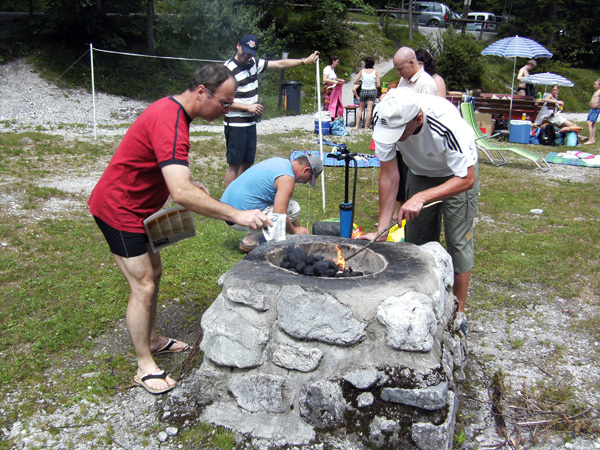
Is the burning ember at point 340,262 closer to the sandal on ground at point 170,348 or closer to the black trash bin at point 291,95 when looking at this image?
the sandal on ground at point 170,348

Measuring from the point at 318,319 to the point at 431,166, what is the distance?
140cm

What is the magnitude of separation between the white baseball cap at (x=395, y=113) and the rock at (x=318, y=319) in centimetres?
103

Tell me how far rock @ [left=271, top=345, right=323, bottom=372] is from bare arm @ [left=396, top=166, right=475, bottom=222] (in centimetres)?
94

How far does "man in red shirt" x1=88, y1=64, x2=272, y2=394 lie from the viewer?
98.7 inches

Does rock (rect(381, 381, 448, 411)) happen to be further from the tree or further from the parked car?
the parked car

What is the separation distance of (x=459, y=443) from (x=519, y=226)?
4.03 metres

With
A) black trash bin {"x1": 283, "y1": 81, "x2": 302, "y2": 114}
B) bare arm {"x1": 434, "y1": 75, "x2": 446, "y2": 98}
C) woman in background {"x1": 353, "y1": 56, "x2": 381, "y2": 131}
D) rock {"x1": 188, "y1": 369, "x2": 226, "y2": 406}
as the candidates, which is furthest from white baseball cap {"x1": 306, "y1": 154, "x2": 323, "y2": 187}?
woman in background {"x1": 353, "y1": 56, "x2": 381, "y2": 131}

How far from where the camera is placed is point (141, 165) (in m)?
2.69

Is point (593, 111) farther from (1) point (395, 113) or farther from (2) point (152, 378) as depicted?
(2) point (152, 378)

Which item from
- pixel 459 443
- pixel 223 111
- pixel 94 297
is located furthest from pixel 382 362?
pixel 94 297

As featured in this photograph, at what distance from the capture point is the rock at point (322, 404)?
99.2 inches

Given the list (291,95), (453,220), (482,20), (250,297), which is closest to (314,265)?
(250,297)

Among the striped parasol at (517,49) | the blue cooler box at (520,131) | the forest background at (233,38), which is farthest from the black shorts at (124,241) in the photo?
the striped parasol at (517,49)

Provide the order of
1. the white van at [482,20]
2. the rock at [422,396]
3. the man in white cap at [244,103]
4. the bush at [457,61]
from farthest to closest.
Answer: the white van at [482,20] → the bush at [457,61] → the man in white cap at [244,103] → the rock at [422,396]
